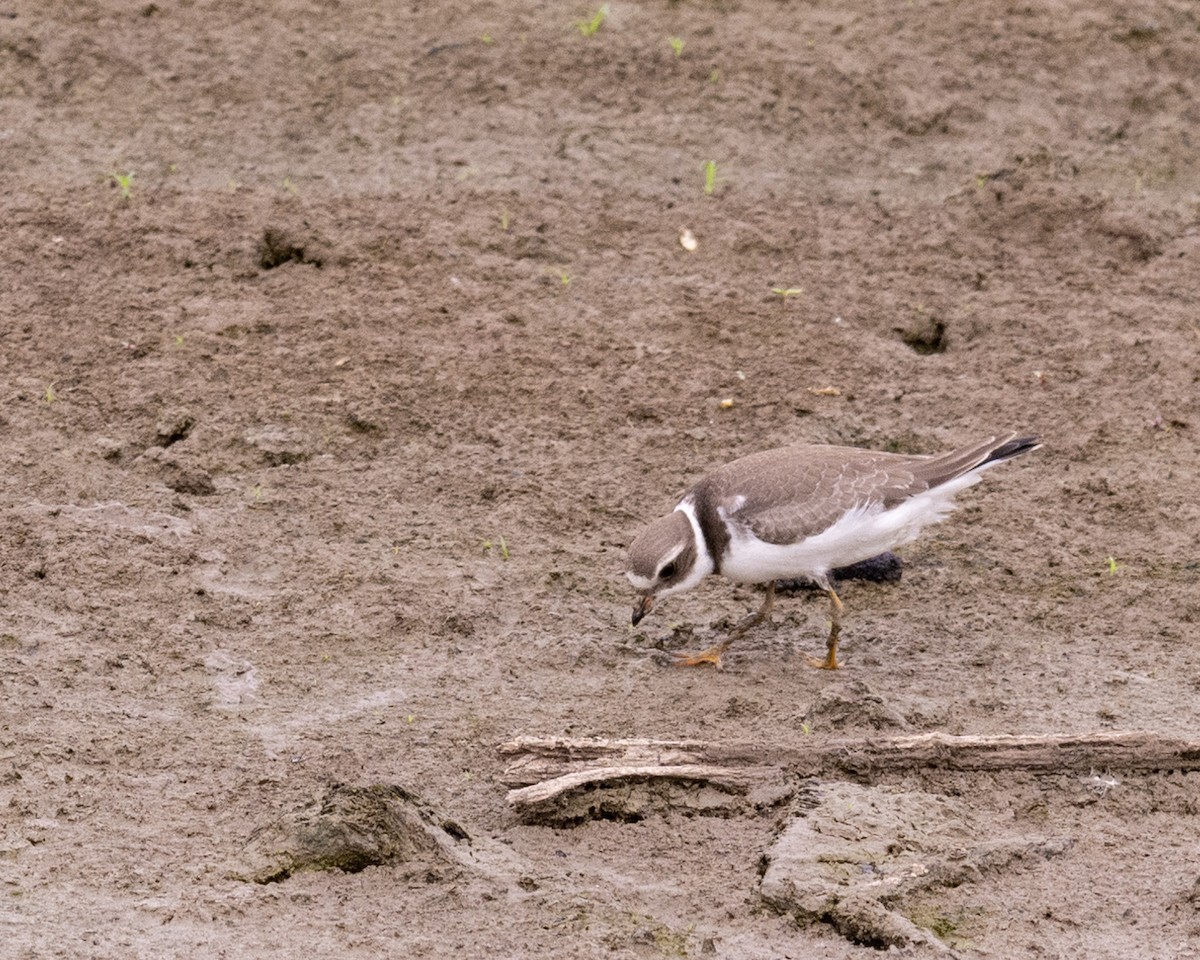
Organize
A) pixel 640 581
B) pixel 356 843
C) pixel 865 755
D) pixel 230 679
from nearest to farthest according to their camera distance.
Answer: pixel 356 843
pixel 865 755
pixel 230 679
pixel 640 581

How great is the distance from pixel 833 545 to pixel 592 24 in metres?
5.95

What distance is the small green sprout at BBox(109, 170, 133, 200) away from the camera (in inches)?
400

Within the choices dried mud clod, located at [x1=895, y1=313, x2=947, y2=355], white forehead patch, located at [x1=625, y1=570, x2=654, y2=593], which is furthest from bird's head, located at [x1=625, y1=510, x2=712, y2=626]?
dried mud clod, located at [x1=895, y1=313, x2=947, y2=355]

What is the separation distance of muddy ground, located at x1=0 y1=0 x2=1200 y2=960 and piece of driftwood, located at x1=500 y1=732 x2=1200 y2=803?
0.08 m

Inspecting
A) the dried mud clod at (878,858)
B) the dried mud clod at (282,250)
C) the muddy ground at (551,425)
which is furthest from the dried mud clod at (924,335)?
the dried mud clod at (878,858)

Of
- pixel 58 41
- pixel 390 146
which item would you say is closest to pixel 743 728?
pixel 390 146

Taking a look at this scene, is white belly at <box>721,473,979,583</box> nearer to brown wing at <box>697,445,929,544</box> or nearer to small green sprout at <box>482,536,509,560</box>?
brown wing at <box>697,445,929,544</box>

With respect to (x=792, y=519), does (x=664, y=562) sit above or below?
below

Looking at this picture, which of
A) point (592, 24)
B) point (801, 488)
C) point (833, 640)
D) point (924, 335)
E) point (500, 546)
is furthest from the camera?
point (592, 24)

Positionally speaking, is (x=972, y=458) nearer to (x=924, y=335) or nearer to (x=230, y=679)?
(x=924, y=335)

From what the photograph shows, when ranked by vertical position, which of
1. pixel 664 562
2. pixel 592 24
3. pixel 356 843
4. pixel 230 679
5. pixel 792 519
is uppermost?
pixel 592 24

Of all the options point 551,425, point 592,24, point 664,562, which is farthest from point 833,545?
point 592,24

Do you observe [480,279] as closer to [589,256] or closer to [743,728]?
[589,256]

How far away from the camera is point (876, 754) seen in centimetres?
654
